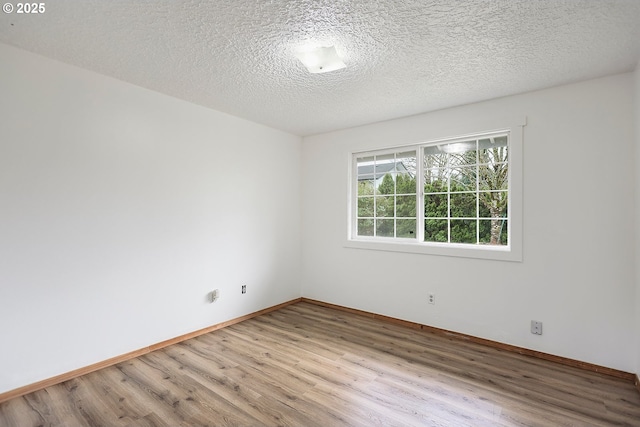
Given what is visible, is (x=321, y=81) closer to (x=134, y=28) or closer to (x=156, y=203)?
(x=134, y=28)

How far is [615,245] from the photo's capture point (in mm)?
2479

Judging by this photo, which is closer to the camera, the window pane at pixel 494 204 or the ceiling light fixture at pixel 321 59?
the ceiling light fixture at pixel 321 59

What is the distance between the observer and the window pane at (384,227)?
12.7ft

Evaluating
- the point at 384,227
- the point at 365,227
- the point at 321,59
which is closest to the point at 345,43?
the point at 321,59

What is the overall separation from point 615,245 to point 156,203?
4.01 metres

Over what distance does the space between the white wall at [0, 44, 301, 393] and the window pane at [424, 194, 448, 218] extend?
2.13m

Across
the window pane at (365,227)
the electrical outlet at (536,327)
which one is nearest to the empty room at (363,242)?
the electrical outlet at (536,327)

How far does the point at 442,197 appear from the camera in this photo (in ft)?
11.4

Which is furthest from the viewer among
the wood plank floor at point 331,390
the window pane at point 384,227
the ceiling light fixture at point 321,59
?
the window pane at point 384,227

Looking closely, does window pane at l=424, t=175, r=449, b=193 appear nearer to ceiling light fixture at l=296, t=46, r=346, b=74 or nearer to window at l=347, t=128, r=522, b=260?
window at l=347, t=128, r=522, b=260

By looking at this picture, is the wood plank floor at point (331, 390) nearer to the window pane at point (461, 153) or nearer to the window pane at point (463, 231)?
the window pane at point (463, 231)

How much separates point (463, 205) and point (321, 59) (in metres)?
2.18

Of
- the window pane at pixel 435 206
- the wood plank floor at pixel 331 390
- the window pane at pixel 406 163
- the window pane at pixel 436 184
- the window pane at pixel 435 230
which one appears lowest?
the wood plank floor at pixel 331 390

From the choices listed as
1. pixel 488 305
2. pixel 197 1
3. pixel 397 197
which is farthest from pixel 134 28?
pixel 488 305
